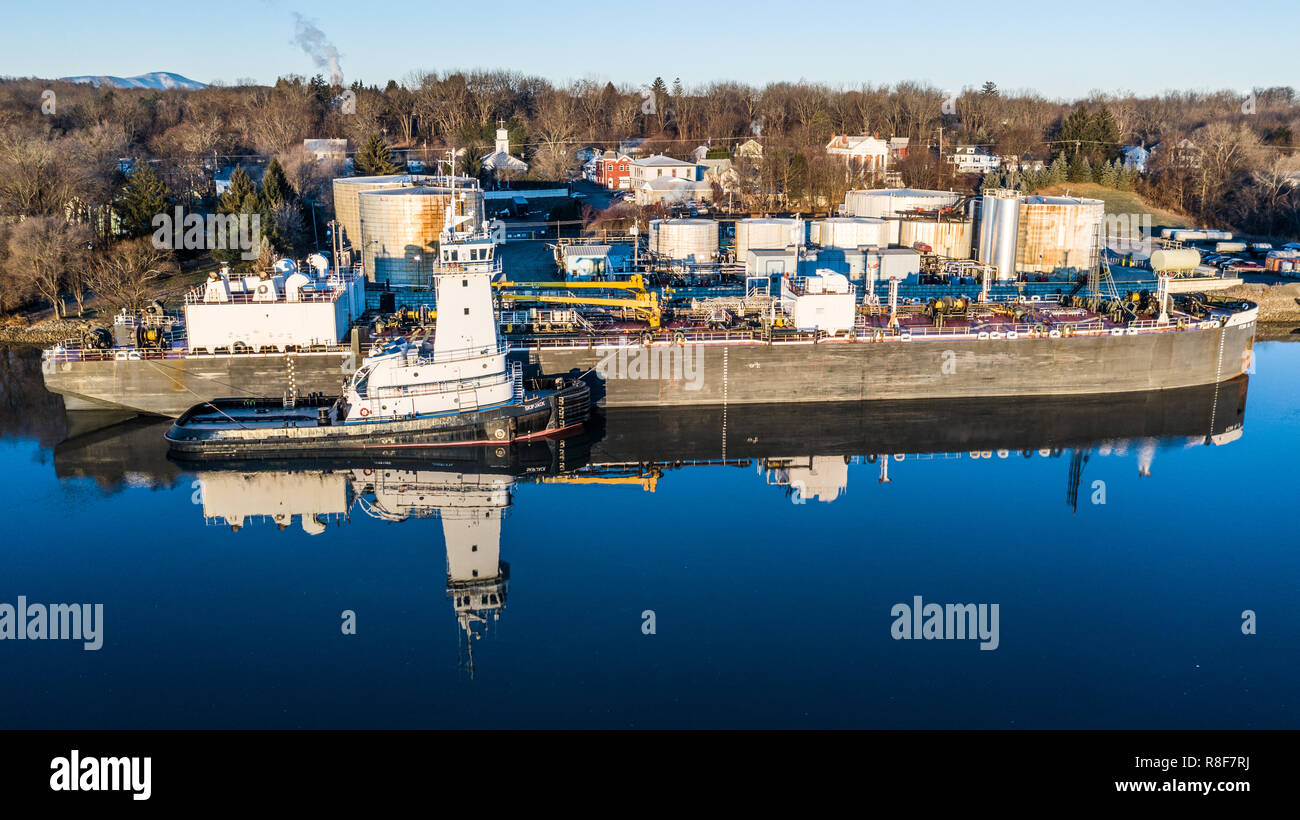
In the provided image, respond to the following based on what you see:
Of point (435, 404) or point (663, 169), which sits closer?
point (435, 404)

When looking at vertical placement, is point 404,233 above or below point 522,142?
below

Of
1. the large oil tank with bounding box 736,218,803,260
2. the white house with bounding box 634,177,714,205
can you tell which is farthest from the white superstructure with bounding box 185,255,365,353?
the white house with bounding box 634,177,714,205

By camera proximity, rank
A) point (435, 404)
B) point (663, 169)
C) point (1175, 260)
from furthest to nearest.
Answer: point (663, 169) → point (1175, 260) → point (435, 404)

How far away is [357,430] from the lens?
33.6 metres

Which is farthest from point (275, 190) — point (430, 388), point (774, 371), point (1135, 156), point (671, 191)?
point (1135, 156)

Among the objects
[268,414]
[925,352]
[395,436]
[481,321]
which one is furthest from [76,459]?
[925,352]

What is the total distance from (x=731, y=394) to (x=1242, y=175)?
220 ft

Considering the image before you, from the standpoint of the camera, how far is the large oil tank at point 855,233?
56.7 m

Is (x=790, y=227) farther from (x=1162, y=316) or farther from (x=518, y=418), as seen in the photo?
(x=518, y=418)

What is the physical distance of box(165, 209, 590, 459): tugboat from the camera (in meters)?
33.3

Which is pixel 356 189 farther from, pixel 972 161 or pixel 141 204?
pixel 972 161

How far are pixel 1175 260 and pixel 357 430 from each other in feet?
146
